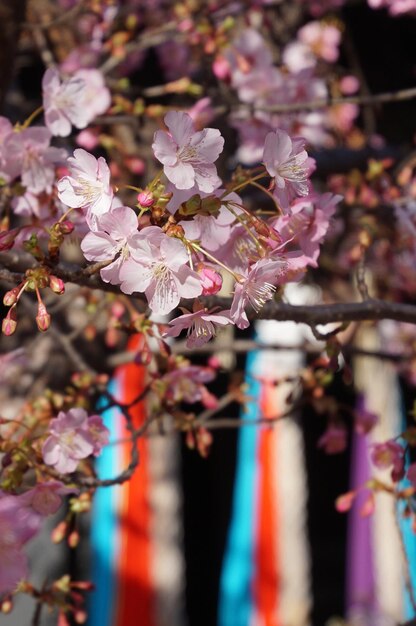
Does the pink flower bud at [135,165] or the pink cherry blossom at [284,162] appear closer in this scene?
the pink cherry blossom at [284,162]

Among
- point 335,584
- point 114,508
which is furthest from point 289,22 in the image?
point 335,584

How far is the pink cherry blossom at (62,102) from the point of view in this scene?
1.80 m

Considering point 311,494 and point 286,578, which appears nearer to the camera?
point 286,578

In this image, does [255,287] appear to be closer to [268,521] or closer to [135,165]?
[135,165]

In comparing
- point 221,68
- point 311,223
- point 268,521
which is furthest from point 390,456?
point 268,521

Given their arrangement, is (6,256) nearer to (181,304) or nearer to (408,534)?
(181,304)

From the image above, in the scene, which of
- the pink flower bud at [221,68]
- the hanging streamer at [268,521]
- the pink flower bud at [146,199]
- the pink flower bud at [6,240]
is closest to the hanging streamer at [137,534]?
the hanging streamer at [268,521]

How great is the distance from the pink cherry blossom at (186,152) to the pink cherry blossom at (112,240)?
9 cm

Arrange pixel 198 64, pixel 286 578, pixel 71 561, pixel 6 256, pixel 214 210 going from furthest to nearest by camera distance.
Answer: pixel 286 578, pixel 71 561, pixel 198 64, pixel 6 256, pixel 214 210

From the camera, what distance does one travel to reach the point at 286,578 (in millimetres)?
4758

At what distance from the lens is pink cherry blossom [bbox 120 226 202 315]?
1.15m

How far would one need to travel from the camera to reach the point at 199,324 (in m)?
1.21

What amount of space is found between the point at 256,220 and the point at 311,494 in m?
4.71

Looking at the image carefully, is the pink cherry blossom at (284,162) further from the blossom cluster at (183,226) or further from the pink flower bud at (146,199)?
the pink flower bud at (146,199)
